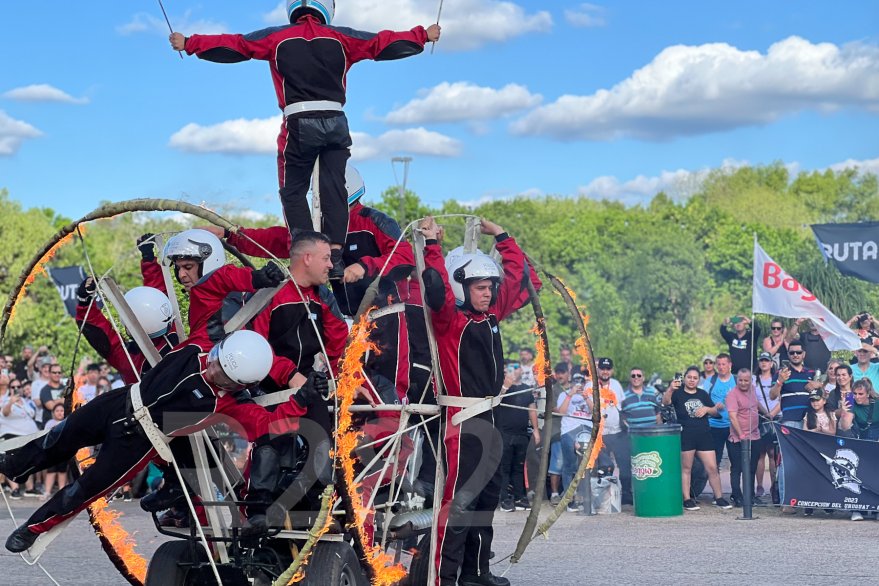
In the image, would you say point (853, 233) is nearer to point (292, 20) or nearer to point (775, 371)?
point (775, 371)

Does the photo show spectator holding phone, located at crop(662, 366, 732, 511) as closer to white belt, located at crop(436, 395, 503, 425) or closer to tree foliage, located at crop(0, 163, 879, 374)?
white belt, located at crop(436, 395, 503, 425)

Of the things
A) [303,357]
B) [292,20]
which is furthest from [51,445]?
[292,20]

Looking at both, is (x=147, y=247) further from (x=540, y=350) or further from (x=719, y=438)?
(x=719, y=438)

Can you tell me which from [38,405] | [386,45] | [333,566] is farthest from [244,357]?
[38,405]

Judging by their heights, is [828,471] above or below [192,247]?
below

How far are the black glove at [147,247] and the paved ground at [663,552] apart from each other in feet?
9.32

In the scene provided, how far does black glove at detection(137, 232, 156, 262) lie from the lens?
772cm

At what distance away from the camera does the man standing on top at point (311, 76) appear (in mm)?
7387

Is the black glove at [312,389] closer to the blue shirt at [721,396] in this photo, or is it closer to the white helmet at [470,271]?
the white helmet at [470,271]

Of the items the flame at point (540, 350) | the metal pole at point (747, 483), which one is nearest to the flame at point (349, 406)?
the flame at point (540, 350)

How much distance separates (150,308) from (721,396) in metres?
8.74

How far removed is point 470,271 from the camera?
7.97 meters

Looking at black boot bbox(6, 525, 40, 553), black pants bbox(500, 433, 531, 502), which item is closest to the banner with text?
black pants bbox(500, 433, 531, 502)

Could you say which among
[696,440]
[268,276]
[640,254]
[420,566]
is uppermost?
[640,254]
